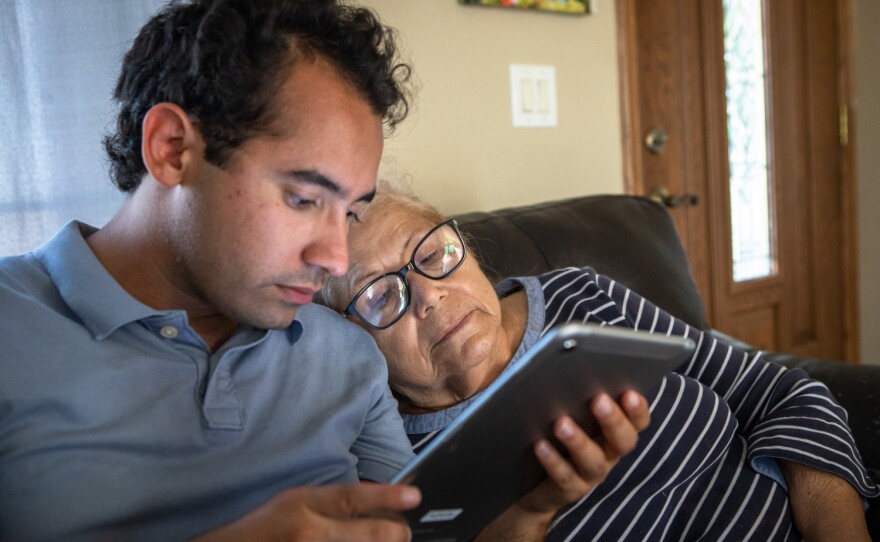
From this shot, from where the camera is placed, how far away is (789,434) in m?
1.28

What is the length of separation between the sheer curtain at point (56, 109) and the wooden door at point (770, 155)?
1.65 metres

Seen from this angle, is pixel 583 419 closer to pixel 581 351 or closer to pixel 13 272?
pixel 581 351

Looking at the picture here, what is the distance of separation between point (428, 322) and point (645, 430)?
383 millimetres

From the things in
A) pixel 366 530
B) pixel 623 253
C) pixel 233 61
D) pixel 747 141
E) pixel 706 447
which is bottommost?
pixel 706 447

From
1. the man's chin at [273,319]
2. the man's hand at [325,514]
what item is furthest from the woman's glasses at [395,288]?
the man's hand at [325,514]

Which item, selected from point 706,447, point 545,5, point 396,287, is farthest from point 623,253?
point 545,5

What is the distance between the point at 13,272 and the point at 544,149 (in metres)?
1.67

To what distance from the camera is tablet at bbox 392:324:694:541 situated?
76 centimetres

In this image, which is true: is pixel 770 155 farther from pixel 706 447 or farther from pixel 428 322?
pixel 428 322

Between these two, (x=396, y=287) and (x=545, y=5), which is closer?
(x=396, y=287)

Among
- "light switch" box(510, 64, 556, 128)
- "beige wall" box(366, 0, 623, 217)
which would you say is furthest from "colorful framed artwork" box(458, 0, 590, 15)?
"light switch" box(510, 64, 556, 128)

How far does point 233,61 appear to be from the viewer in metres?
0.94

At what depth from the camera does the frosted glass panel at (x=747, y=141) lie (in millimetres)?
3104

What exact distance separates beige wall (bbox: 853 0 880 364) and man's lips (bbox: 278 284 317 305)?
11.2ft
